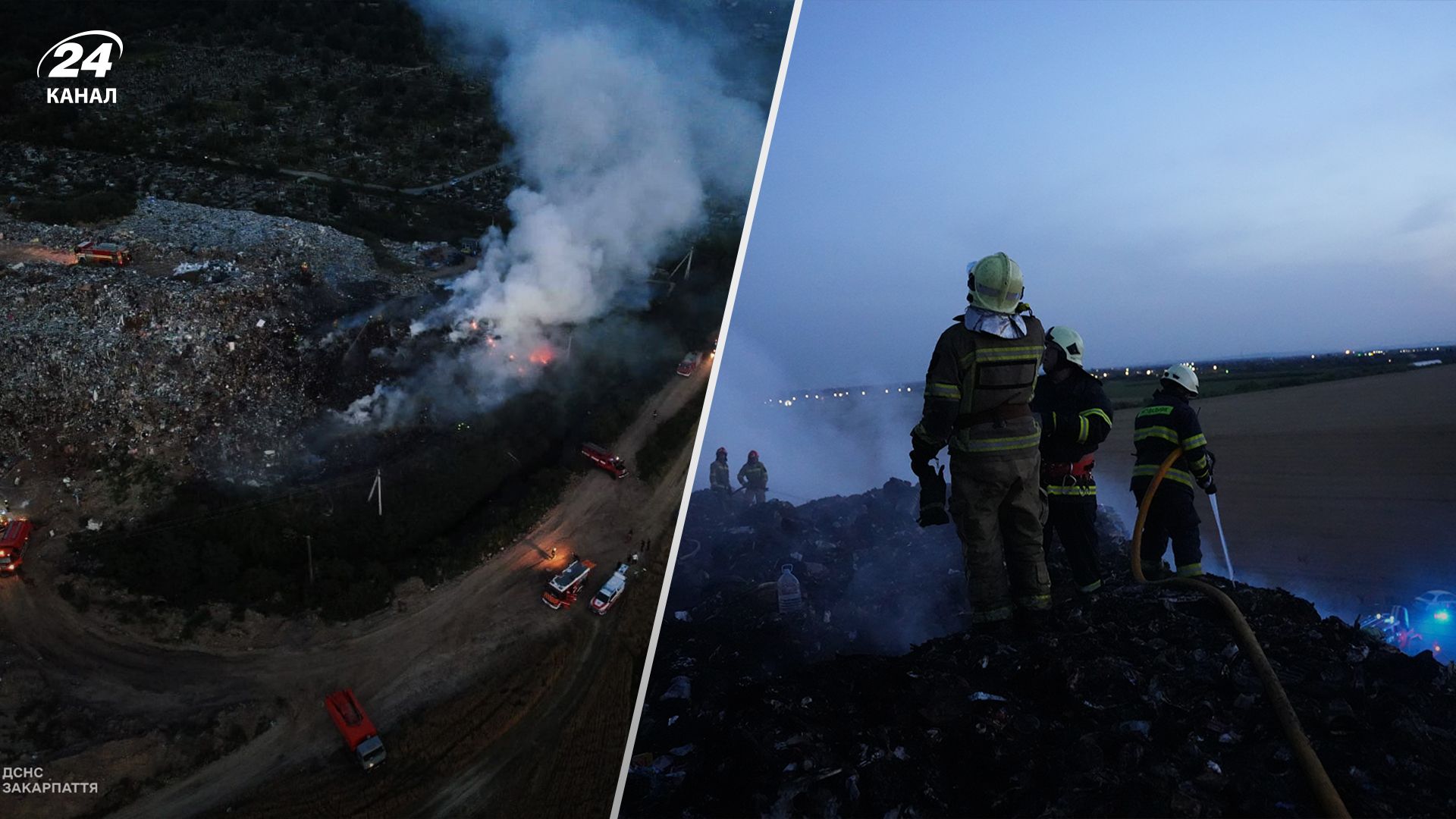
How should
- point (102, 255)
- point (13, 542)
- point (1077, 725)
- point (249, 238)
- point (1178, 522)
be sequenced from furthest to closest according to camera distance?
point (249, 238), point (102, 255), point (13, 542), point (1178, 522), point (1077, 725)

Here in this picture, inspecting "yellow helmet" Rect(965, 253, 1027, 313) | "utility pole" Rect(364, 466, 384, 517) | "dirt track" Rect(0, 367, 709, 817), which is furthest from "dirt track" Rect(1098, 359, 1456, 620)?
"utility pole" Rect(364, 466, 384, 517)

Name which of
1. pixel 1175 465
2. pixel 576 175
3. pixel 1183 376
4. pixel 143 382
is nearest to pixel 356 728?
pixel 1175 465

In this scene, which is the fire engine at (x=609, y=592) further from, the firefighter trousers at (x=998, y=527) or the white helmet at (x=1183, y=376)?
the white helmet at (x=1183, y=376)

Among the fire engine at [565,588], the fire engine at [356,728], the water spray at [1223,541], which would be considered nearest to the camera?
the water spray at [1223,541]

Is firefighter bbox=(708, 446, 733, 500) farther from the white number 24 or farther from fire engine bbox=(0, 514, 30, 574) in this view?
the white number 24

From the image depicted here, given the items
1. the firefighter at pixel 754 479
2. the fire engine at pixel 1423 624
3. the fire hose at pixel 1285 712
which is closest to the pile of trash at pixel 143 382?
the firefighter at pixel 754 479

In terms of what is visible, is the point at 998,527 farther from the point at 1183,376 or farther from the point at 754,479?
the point at 754,479
